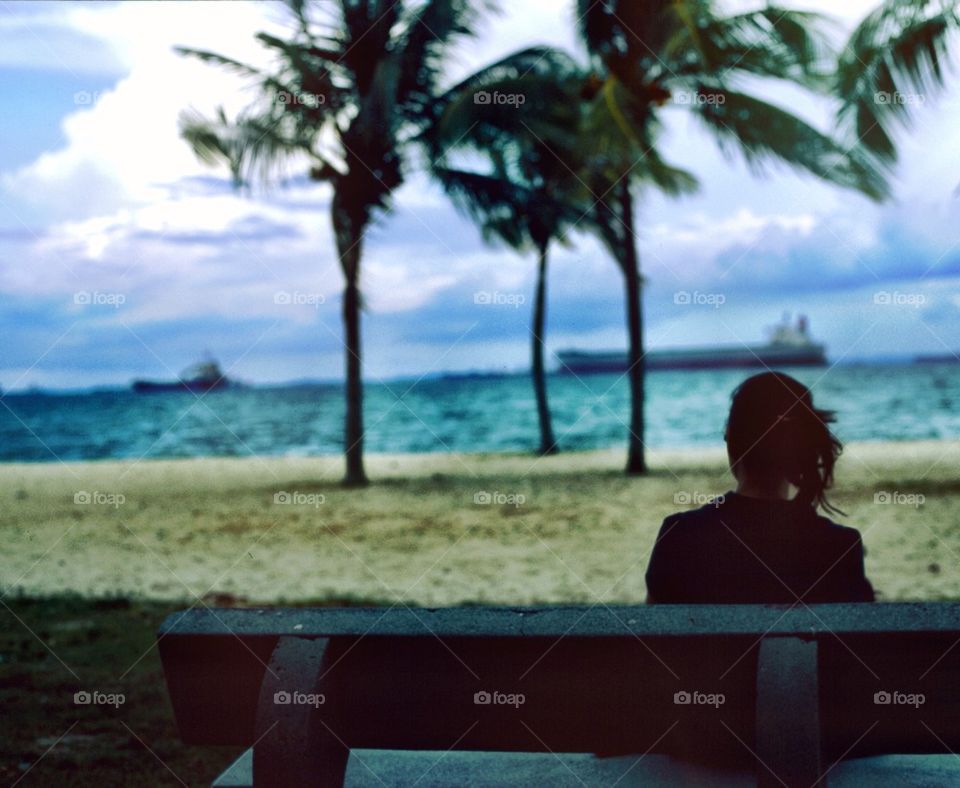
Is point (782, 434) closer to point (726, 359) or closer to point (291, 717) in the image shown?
point (291, 717)

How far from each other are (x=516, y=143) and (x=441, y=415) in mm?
22544

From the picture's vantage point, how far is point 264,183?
12.0 meters

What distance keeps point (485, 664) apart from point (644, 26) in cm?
1168

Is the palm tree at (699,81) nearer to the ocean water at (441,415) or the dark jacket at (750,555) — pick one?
the dark jacket at (750,555)

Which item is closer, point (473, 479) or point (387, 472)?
point (473, 479)

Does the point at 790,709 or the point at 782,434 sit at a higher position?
the point at 782,434

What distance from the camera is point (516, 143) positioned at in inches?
518

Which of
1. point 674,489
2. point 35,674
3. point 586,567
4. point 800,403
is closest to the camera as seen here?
point 800,403

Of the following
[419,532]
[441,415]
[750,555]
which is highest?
[750,555]

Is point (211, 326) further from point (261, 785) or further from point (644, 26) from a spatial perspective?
point (261, 785)

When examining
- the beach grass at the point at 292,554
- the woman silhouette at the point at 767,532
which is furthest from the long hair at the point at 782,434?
the beach grass at the point at 292,554

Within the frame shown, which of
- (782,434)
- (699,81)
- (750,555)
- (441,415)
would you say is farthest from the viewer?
(441,415)

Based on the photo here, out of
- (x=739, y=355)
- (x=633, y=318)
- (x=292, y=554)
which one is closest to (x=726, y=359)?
(x=739, y=355)

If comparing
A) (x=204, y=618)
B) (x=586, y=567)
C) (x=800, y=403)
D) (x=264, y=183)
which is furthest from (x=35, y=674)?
(x=264, y=183)
